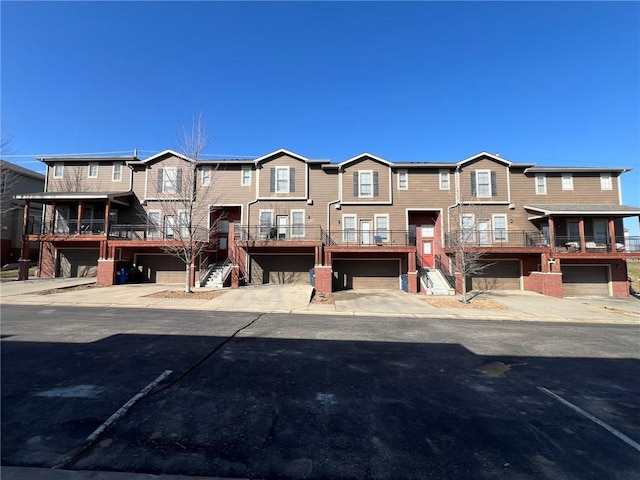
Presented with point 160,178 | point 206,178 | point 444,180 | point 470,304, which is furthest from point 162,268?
point 444,180

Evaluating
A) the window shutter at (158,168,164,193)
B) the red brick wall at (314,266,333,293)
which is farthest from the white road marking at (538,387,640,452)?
the window shutter at (158,168,164,193)

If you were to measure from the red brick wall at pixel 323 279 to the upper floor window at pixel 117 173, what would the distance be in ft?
54.4

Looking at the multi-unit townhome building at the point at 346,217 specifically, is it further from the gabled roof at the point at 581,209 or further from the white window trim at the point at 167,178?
the gabled roof at the point at 581,209

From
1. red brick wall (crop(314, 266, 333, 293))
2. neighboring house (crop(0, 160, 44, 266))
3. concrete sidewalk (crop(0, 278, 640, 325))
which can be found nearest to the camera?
concrete sidewalk (crop(0, 278, 640, 325))

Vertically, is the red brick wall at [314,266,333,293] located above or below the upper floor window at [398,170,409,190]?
below

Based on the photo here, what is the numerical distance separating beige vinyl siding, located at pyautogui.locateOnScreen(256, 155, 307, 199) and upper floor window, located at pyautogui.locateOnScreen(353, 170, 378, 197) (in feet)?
12.0

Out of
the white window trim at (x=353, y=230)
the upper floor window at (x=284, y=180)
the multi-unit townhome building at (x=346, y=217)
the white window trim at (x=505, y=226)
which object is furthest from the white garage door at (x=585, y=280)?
the upper floor window at (x=284, y=180)

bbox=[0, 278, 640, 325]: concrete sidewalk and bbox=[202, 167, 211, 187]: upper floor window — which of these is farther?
bbox=[202, 167, 211, 187]: upper floor window

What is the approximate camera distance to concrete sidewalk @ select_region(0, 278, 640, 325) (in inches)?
515

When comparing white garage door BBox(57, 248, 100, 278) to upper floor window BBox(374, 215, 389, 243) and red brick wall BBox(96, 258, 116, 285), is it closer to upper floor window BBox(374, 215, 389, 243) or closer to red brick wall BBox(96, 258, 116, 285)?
red brick wall BBox(96, 258, 116, 285)

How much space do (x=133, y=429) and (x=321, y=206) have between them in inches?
779

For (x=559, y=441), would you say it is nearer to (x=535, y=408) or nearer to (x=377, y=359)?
(x=535, y=408)

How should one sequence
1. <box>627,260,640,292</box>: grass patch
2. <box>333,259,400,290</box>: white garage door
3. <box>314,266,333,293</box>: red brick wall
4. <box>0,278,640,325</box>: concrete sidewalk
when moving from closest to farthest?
<box>0,278,640,325</box>: concrete sidewalk < <box>314,266,333,293</box>: red brick wall < <box>333,259,400,290</box>: white garage door < <box>627,260,640,292</box>: grass patch

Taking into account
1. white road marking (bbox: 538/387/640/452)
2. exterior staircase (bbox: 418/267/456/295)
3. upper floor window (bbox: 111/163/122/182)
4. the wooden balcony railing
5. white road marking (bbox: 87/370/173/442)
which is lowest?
white road marking (bbox: 538/387/640/452)
